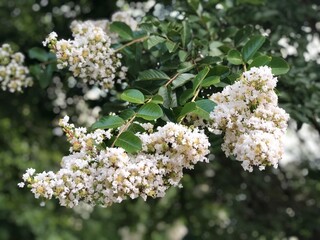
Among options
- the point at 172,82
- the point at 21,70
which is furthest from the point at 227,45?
the point at 21,70

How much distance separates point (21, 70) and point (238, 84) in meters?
1.16

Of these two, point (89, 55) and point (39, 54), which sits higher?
point (89, 55)

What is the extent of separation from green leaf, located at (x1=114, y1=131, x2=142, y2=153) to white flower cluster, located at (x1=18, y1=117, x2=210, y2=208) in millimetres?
20

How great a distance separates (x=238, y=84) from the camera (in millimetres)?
1453

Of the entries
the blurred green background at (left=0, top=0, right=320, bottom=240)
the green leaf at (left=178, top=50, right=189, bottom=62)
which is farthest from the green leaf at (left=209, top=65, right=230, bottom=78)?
the blurred green background at (left=0, top=0, right=320, bottom=240)

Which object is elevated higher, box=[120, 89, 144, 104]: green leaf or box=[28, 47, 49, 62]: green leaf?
box=[120, 89, 144, 104]: green leaf

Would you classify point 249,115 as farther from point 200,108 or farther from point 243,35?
point 243,35

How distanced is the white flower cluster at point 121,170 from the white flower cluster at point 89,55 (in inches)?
17.2

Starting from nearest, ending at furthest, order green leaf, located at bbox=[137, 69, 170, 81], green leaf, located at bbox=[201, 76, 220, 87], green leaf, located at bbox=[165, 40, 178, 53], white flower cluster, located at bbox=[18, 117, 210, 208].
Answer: white flower cluster, located at bbox=[18, 117, 210, 208], green leaf, located at bbox=[201, 76, 220, 87], green leaf, located at bbox=[137, 69, 170, 81], green leaf, located at bbox=[165, 40, 178, 53]

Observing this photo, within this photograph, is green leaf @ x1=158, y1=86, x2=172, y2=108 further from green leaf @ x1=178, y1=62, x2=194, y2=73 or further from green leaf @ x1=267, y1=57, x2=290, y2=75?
green leaf @ x1=267, y1=57, x2=290, y2=75

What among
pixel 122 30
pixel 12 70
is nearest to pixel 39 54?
pixel 12 70

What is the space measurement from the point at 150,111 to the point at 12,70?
3.39 feet

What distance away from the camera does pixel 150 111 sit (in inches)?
57.0

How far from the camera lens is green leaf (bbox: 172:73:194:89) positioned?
1681 millimetres
